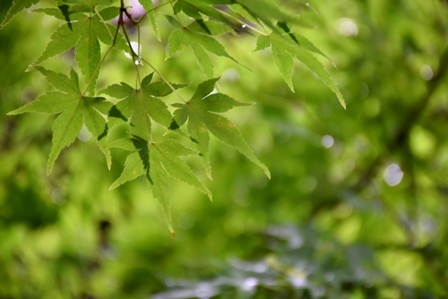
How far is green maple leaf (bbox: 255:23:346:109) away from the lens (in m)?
0.49

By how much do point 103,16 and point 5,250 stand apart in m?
0.84

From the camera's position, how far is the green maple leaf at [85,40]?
18.5 inches

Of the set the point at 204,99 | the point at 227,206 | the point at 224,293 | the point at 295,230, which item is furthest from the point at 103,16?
the point at 227,206

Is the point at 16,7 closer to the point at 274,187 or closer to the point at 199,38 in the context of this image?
the point at 199,38

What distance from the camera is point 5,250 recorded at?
3.92 ft

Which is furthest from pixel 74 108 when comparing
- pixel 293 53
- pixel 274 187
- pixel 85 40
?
pixel 274 187

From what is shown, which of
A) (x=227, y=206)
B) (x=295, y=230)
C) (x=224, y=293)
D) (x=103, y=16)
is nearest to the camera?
(x=103, y=16)

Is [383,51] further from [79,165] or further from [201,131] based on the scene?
[201,131]

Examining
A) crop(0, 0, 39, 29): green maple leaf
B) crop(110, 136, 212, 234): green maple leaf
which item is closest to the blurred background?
crop(110, 136, 212, 234): green maple leaf

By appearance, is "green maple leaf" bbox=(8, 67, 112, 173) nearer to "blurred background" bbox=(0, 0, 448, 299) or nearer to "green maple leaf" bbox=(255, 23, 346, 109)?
"green maple leaf" bbox=(255, 23, 346, 109)

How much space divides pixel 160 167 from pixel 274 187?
103 cm

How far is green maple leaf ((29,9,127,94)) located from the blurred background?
0.58 meters

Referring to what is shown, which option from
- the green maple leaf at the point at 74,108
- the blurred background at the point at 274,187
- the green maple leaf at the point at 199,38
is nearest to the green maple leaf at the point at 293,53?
the green maple leaf at the point at 199,38

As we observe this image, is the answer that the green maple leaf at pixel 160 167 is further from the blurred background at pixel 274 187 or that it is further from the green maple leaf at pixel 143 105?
the blurred background at pixel 274 187
